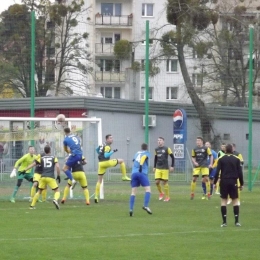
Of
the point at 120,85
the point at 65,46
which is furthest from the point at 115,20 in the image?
the point at 65,46

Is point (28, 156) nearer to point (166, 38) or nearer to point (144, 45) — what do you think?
point (144, 45)

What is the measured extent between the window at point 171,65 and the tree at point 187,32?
0.23m

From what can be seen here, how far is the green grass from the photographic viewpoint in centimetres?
1333

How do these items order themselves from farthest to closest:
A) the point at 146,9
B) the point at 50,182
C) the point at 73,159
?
the point at 146,9
the point at 73,159
the point at 50,182

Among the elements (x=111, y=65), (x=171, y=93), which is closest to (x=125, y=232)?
(x=171, y=93)

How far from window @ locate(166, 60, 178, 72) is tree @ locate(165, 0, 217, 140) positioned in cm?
23

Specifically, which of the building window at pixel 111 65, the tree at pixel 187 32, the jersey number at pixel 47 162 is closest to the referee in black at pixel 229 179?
the jersey number at pixel 47 162

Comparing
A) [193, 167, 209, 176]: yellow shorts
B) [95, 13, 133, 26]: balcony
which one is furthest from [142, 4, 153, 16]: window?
[193, 167, 209, 176]: yellow shorts

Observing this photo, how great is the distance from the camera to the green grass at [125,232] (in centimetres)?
1333

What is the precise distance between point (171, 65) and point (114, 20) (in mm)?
38993

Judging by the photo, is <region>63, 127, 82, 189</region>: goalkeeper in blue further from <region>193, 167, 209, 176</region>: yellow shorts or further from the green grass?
<region>193, 167, 209, 176</region>: yellow shorts

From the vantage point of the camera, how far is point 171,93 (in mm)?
34500

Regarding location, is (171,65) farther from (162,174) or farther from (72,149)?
(72,149)

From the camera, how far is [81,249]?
45.0ft
